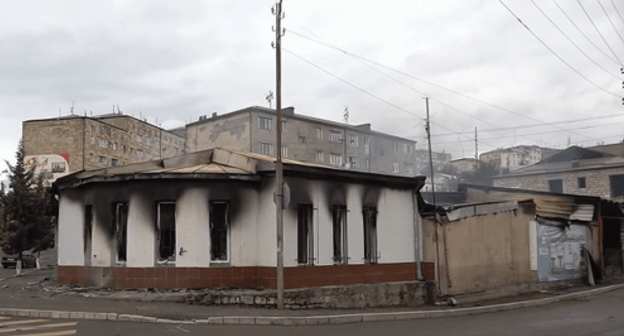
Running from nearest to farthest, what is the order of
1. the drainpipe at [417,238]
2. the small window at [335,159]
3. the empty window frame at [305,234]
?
1. the empty window frame at [305,234]
2. the drainpipe at [417,238]
3. the small window at [335,159]

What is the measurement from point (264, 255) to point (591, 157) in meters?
42.5

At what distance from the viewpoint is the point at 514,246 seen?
20.6 m

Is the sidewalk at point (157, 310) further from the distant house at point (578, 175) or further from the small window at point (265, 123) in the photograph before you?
the small window at point (265, 123)

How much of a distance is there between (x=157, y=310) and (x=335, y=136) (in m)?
57.1

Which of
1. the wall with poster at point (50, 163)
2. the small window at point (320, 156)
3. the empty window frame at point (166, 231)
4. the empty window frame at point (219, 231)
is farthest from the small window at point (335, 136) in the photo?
the empty window frame at point (166, 231)

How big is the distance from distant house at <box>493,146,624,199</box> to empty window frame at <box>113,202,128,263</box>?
4146 cm

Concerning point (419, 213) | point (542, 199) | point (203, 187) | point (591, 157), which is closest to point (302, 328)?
point (203, 187)

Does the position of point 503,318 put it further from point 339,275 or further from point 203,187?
point 203,187

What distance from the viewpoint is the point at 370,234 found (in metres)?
17.6

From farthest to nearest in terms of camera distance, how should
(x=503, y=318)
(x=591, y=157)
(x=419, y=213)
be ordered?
1. (x=591, y=157)
2. (x=419, y=213)
3. (x=503, y=318)

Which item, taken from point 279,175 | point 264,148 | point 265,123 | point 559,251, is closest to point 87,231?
point 279,175

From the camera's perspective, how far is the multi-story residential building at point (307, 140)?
60719mm

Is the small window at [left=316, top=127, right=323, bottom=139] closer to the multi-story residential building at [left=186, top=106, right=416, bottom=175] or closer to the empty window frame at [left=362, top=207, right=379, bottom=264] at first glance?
the multi-story residential building at [left=186, top=106, right=416, bottom=175]

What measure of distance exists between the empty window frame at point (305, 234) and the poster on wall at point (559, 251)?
10.4 m
